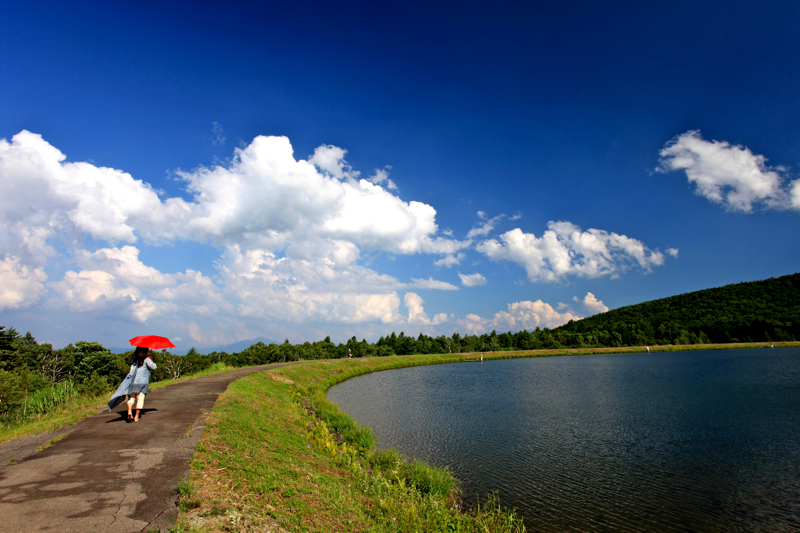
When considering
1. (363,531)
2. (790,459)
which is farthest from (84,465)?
(790,459)

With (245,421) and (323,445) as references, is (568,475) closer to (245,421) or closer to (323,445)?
(323,445)

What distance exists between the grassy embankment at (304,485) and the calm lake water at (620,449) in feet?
6.75

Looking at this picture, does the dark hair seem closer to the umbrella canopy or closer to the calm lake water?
the umbrella canopy

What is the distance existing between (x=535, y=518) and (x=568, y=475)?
424 cm

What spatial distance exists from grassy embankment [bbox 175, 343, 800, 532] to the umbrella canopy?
387cm

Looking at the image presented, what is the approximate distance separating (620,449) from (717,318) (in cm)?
14623

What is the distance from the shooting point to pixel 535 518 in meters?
11.6

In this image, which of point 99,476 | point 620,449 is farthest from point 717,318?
point 99,476

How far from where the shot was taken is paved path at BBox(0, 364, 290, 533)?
7125mm

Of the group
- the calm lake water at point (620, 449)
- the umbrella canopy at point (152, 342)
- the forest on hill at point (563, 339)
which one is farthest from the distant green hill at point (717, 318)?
the umbrella canopy at point (152, 342)

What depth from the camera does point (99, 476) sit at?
9.23 metres

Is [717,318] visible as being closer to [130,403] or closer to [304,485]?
[304,485]

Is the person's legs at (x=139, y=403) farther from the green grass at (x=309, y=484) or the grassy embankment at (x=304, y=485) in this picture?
the grassy embankment at (x=304, y=485)

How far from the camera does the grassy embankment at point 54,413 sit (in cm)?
1344
